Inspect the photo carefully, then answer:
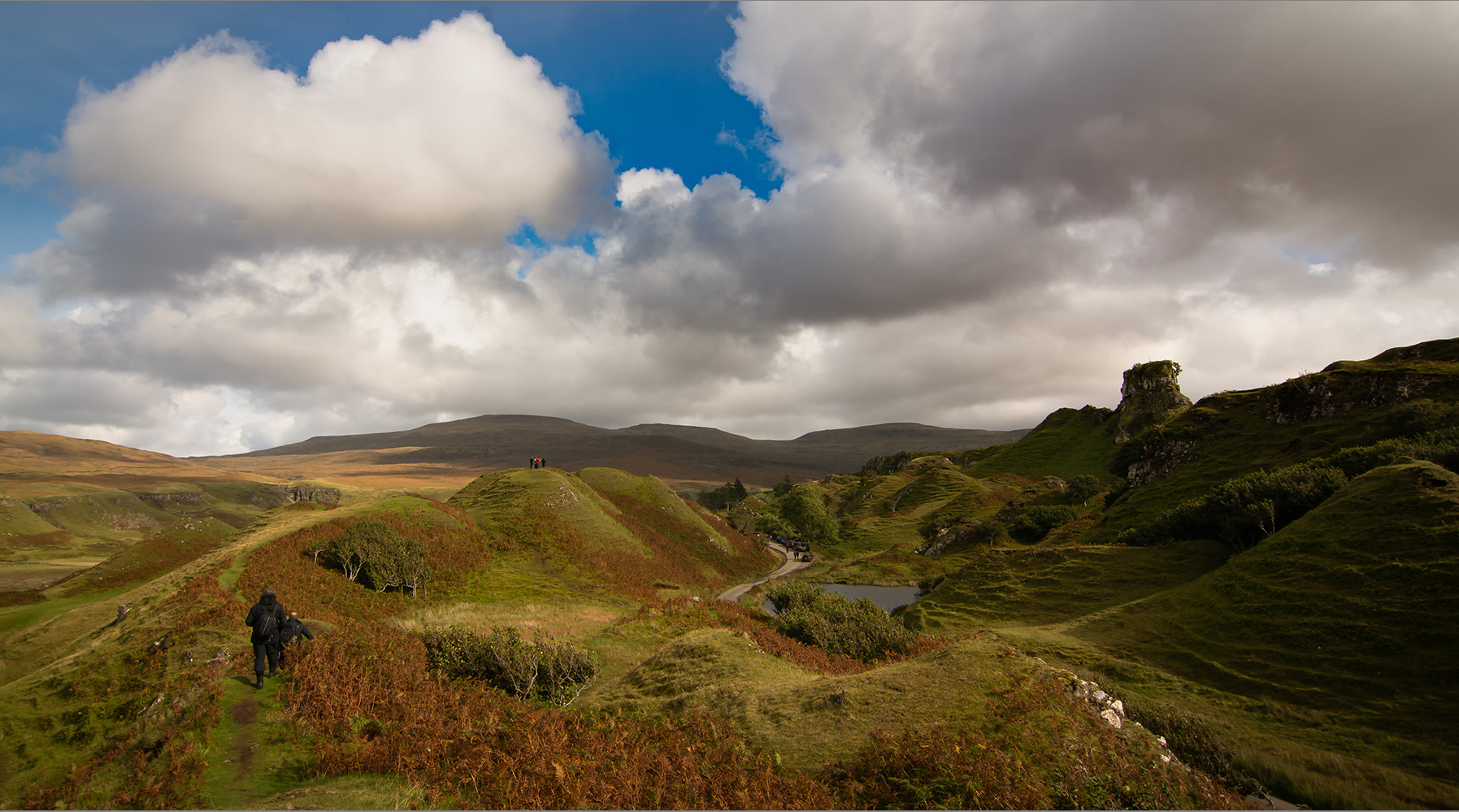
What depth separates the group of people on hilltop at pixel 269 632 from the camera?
15062 mm

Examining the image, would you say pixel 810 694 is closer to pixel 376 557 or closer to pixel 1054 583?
pixel 376 557

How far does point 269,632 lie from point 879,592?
62295 mm

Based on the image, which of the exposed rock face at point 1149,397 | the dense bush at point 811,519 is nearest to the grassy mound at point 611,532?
the dense bush at point 811,519

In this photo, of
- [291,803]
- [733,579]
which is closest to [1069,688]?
[291,803]

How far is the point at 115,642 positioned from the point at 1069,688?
31.3 metres

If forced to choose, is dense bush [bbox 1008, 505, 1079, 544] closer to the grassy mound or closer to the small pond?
the small pond

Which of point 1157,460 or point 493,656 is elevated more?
point 1157,460

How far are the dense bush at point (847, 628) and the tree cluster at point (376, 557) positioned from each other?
23119mm

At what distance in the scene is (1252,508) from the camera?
2981cm

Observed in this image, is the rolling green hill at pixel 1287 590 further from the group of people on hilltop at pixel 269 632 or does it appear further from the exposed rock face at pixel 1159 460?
the group of people on hilltop at pixel 269 632

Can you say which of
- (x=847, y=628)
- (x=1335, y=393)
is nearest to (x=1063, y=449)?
(x=1335, y=393)

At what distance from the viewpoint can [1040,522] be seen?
206ft

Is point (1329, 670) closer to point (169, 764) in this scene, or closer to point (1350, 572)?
point (1350, 572)

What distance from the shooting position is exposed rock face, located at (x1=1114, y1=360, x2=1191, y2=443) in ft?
334
